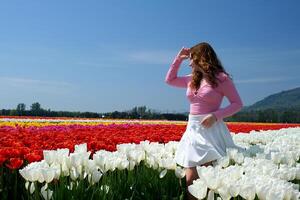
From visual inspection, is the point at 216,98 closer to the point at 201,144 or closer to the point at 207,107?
the point at 207,107

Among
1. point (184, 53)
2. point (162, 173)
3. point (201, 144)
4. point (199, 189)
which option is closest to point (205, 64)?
point (184, 53)

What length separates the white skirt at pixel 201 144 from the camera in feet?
15.3

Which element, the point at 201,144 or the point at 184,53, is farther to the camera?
the point at 184,53

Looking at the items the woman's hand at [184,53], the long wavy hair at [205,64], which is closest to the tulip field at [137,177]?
the long wavy hair at [205,64]

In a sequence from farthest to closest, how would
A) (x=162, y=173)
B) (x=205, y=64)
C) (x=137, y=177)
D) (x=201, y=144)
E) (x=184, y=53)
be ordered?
1. (x=184, y=53)
2. (x=205, y=64)
3. (x=201, y=144)
4. (x=137, y=177)
5. (x=162, y=173)

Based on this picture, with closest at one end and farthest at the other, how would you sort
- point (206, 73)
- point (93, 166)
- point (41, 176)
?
1. point (41, 176)
2. point (93, 166)
3. point (206, 73)

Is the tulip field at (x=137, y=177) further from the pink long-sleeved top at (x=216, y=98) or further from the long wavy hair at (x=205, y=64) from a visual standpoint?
the long wavy hair at (x=205, y=64)

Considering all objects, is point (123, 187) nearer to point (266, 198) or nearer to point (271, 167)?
point (271, 167)

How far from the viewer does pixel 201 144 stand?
4.75 metres

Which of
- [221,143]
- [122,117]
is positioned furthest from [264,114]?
[221,143]

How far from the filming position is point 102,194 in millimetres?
3607

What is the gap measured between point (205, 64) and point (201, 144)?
33.8 inches

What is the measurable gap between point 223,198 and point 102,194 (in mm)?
1070

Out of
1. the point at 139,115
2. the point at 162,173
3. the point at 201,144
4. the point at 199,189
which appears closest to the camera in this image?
the point at 199,189
